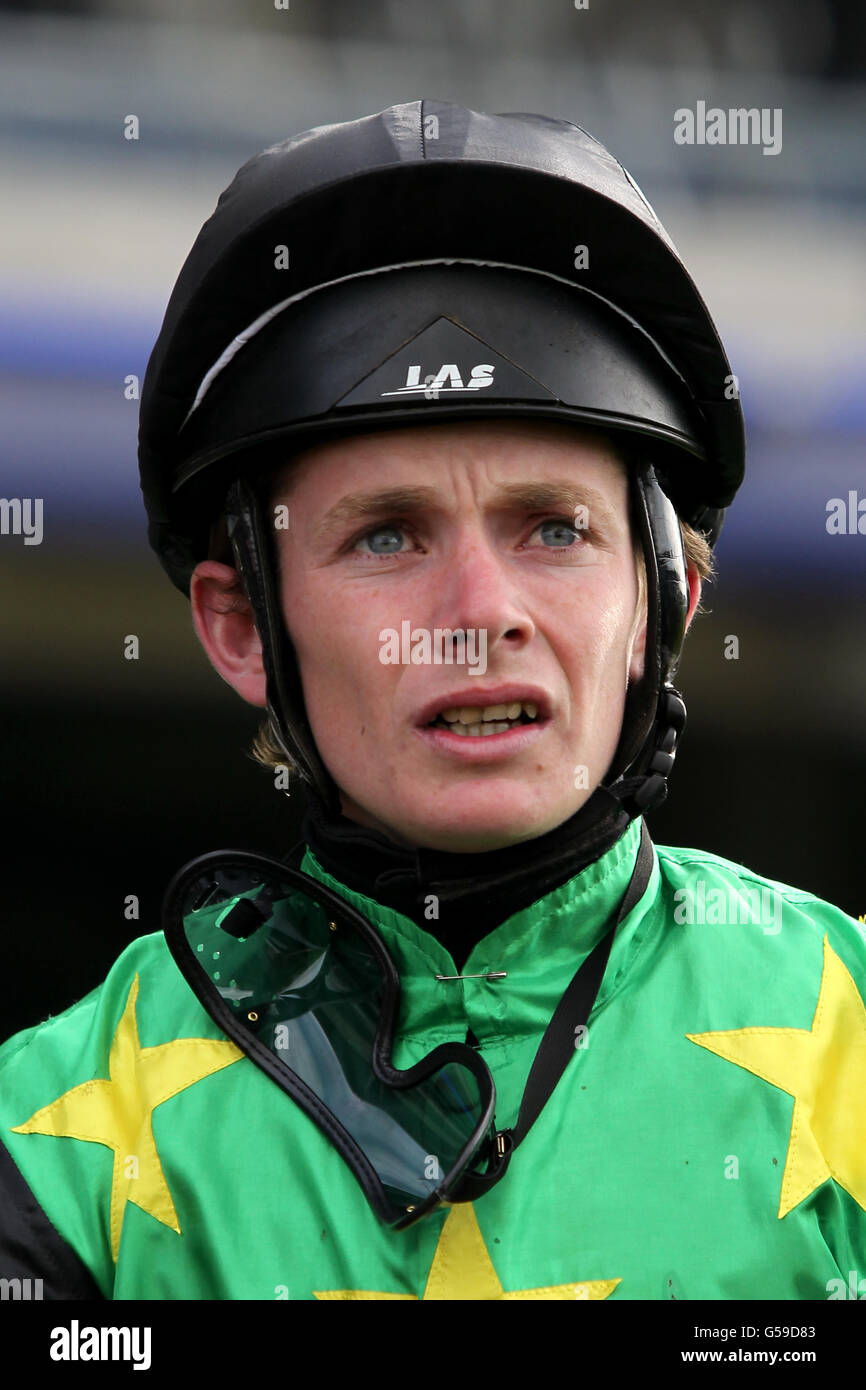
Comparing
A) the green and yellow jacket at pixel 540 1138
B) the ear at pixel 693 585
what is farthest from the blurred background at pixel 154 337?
the green and yellow jacket at pixel 540 1138

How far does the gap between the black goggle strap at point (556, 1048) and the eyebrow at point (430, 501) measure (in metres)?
0.49

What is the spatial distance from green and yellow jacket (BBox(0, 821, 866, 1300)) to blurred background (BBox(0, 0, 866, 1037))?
1500 mm

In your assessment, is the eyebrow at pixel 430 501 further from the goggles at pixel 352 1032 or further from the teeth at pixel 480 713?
the goggles at pixel 352 1032

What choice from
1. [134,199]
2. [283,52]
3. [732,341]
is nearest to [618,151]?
[732,341]

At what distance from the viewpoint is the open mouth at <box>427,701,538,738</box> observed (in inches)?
69.4

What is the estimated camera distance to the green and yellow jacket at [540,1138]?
167 centimetres

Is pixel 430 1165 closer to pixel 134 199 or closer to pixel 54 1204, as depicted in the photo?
pixel 54 1204

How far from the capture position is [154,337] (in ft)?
10.3

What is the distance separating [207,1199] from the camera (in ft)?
5.74

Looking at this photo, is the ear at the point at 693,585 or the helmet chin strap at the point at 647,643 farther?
the ear at the point at 693,585

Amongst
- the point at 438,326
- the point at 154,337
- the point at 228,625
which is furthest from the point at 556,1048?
the point at 154,337

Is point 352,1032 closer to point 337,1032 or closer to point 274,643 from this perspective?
point 337,1032

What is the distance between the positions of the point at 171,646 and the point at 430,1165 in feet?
6.24

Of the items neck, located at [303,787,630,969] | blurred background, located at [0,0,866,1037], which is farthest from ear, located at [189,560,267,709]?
blurred background, located at [0,0,866,1037]
